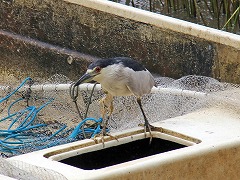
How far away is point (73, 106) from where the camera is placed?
6281 millimetres

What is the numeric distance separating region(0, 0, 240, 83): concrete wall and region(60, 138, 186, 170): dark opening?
1.02 metres

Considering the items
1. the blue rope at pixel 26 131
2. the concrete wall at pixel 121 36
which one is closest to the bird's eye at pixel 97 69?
the blue rope at pixel 26 131

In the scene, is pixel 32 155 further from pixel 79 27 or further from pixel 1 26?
pixel 1 26

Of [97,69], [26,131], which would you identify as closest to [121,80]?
[97,69]

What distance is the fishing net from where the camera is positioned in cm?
552

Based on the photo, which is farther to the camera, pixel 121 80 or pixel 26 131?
pixel 26 131

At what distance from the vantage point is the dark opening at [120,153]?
4.62 m

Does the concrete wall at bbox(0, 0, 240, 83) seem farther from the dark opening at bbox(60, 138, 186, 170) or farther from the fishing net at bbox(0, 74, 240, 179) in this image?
the dark opening at bbox(60, 138, 186, 170)

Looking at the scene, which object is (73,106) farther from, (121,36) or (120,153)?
(120,153)

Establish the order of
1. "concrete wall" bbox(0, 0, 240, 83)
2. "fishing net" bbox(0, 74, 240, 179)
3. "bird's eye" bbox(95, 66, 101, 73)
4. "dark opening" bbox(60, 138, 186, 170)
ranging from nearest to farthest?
"dark opening" bbox(60, 138, 186, 170) < "bird's eye" bbox(95, 66, 101, 73) < "fishing net" bbox(0, 74, 240, 179) < "concrete wall" bbox(0, 0, 240, 83)

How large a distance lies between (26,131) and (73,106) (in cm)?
42

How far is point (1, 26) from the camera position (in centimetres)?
743

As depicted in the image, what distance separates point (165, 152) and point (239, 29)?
3.43 m

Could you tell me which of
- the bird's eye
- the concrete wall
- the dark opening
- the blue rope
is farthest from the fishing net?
the bird's eye
